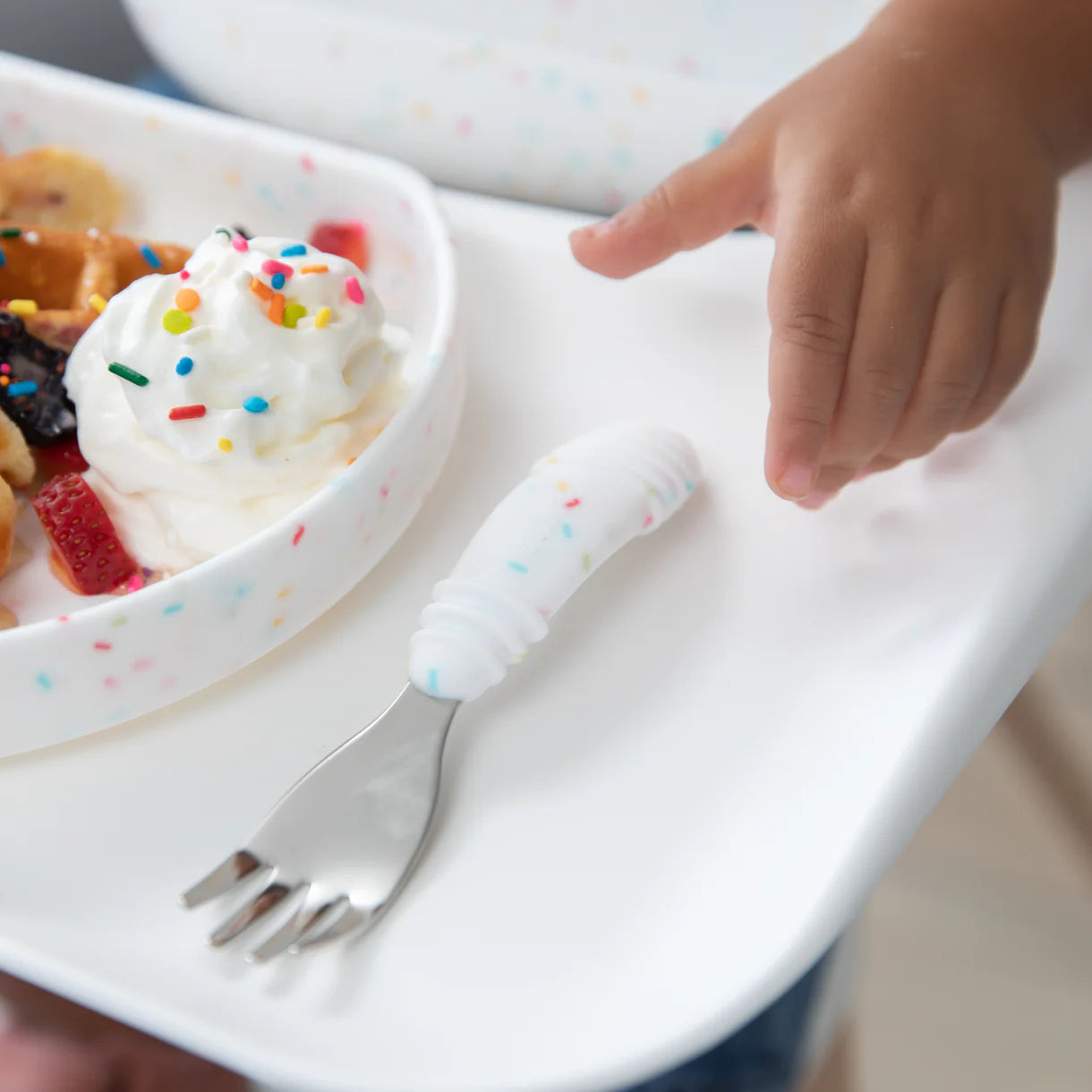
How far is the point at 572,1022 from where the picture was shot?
435 millimetres

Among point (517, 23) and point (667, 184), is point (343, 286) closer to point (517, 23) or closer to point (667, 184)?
point (667, 184)

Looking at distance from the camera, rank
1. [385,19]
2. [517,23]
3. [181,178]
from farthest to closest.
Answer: [517,23], [385,19], [181,178]

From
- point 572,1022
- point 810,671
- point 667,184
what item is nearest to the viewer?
point 572,1022

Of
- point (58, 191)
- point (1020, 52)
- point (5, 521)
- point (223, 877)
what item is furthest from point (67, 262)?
point (1020, 52)

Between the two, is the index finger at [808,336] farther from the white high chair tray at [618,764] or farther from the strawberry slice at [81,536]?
the strawberry slice at [81,536]

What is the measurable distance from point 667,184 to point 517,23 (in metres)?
0.50

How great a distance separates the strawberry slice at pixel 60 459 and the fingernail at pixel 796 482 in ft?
1.26

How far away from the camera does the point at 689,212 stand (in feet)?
2.20

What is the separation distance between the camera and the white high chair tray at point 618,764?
0.44 meters

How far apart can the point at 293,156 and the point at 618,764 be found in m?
0.46

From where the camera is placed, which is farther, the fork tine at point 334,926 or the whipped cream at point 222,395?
the whipped cream at point 222,395

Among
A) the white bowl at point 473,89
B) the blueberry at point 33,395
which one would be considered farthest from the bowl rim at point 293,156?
the white bowl at point 473,89

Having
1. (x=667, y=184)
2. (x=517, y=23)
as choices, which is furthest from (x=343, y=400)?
(x=517, y=23)

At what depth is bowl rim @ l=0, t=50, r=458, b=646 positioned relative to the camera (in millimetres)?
510
